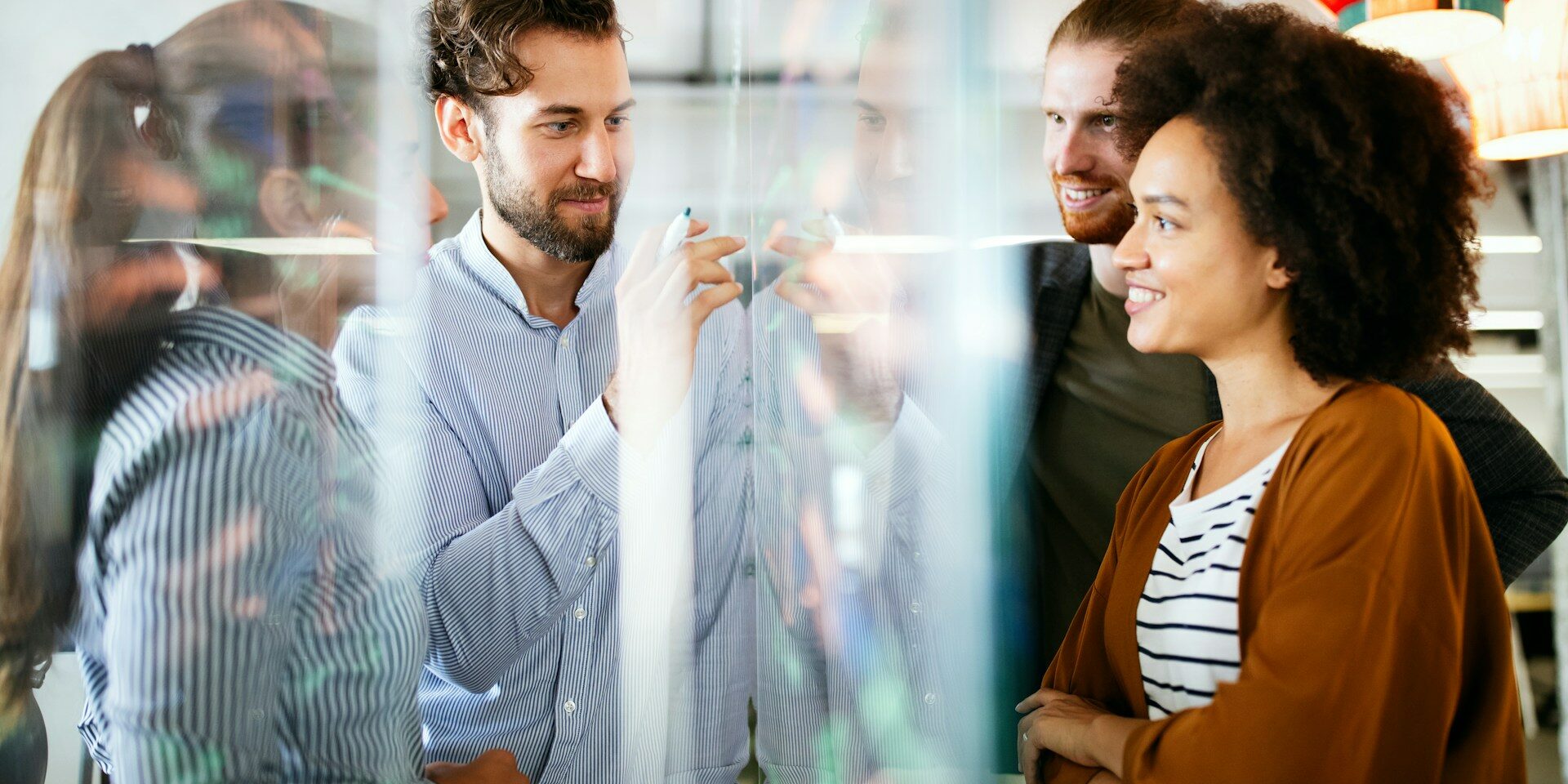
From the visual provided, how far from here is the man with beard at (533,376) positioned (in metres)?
1.24

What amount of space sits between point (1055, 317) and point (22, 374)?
1280 millimetres

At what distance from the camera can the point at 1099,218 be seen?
4.57ft

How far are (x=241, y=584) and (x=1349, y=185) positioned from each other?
4.12 feet

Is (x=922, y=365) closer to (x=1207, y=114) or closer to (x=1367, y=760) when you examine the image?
(x=1207, y=114)

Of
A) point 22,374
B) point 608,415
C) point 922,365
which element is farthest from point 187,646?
point 922,365

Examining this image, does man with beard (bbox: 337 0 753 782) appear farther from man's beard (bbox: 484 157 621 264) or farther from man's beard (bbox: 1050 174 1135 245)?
man's beard (bbox: 1050 174 1135 245)

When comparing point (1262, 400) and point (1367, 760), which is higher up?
point (1262, 400)

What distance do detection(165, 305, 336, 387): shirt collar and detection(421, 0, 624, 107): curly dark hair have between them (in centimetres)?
34

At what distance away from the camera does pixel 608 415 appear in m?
1.31

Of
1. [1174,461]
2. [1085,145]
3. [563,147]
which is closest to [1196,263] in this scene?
[1174,461]

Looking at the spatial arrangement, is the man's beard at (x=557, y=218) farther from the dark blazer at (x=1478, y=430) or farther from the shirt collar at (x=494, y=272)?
the dark blazer at (x=1478, y=430)

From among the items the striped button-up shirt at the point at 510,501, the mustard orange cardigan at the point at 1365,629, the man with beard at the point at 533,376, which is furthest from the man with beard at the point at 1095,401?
the striped button-up shirt at the point at 510,501

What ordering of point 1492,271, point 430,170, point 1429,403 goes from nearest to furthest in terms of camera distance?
point 430,170, point 1429,403, point 1492,271

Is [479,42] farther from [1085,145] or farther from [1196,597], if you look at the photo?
[1196,597]
